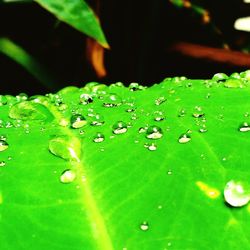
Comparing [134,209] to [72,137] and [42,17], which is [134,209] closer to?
[72,137]

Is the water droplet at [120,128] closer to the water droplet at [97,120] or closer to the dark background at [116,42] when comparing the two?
the water droplet at [97,120]

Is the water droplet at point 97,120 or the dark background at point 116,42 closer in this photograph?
the water droplet at point 97,120

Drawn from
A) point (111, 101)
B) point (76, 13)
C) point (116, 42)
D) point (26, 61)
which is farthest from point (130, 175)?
point (116, 42)

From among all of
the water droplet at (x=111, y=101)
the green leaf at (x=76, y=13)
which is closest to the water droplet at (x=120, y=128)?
the water droplet at (x=111, y=101)

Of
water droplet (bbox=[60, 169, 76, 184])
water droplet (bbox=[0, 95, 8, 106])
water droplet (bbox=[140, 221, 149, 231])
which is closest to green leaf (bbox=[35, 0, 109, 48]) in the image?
water droplet (bbox=[0, 95, 8, 106])

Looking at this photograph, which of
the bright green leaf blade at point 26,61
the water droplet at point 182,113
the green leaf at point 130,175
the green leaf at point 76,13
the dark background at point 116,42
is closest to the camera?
the green leaf at point 130,175

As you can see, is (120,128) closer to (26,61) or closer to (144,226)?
(144,226)

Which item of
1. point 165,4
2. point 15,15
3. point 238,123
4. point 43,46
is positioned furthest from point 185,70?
point 238,123

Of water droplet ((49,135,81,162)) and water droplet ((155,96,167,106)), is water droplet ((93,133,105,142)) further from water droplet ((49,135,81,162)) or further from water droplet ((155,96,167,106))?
water droplet ((155,96,167,106))
